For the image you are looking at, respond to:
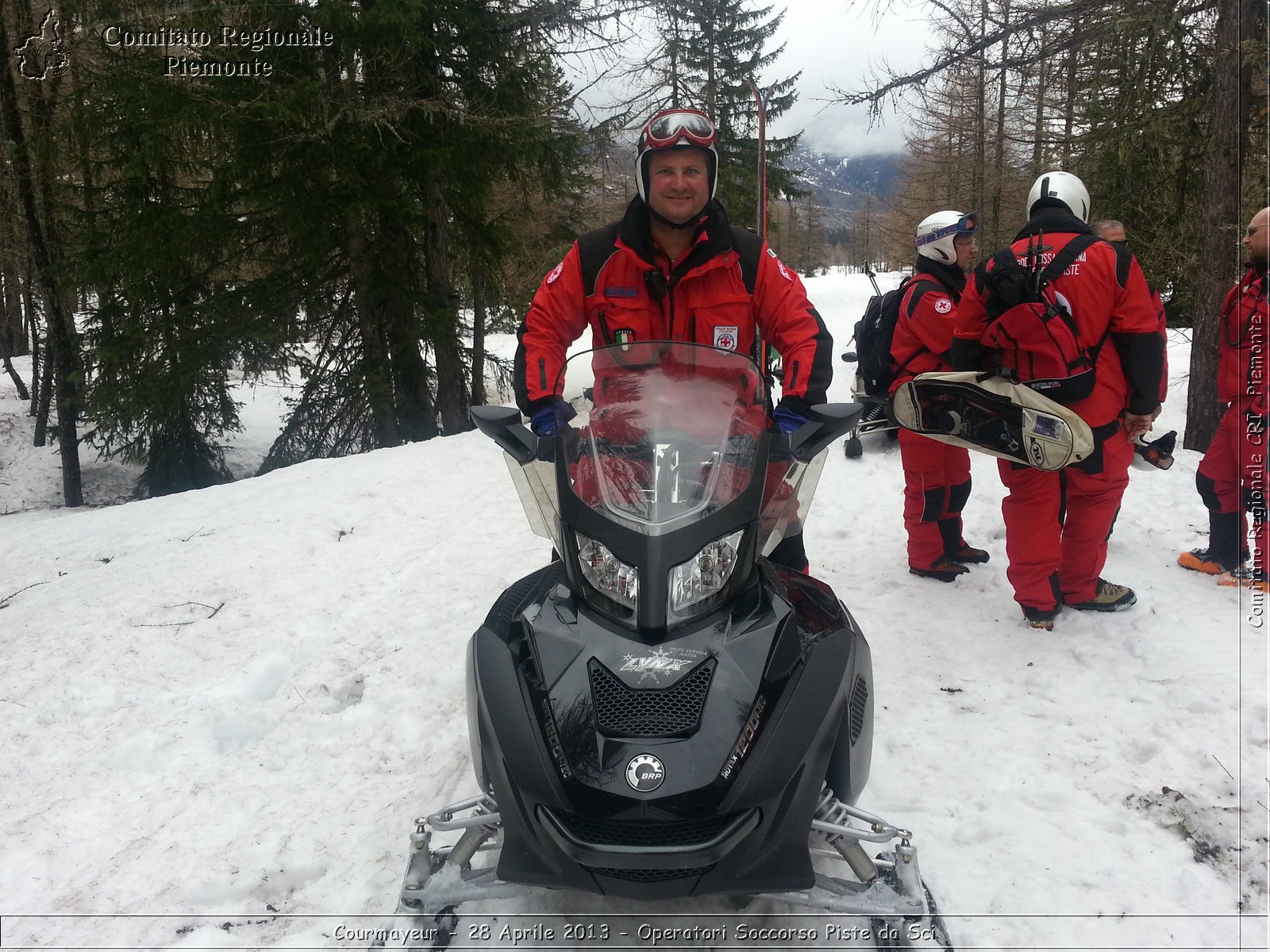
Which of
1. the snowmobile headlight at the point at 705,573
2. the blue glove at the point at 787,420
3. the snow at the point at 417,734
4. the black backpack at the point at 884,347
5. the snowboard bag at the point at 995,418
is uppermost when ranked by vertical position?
the black backpack at the point at 884,347

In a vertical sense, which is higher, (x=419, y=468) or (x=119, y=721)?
(x=419, y=468)

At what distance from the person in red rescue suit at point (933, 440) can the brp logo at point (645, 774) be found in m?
3.53

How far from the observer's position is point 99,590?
15.5ft

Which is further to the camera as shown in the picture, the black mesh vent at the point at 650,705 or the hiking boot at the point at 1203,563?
the hiking boot at the point at 1203,563

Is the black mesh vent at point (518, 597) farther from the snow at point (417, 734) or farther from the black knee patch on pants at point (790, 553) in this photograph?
the black knee patch on pants at point (790, 553)

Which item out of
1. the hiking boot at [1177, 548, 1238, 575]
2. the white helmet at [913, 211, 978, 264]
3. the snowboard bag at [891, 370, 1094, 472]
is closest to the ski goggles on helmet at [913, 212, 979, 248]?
the white helmet at [913, 211, 978, 264]

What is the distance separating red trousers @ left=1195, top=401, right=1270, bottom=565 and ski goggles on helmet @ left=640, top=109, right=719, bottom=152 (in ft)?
12.1

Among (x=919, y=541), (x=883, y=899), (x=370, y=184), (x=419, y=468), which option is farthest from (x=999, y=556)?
(x=370, y=184)

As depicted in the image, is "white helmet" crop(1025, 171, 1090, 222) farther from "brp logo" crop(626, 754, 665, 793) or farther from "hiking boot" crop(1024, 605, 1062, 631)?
"brp logo" crop(626, 754, 665, 793)

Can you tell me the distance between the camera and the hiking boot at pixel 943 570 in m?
4.74

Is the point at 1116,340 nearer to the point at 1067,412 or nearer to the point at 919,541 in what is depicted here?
the point at 1067,412

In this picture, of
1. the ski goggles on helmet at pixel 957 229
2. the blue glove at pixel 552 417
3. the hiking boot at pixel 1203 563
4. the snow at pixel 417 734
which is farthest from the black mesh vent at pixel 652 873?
the hiking boot at pixel 1203 563

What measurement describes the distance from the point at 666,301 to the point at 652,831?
79.4 inches

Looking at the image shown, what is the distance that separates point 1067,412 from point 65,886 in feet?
14.8
